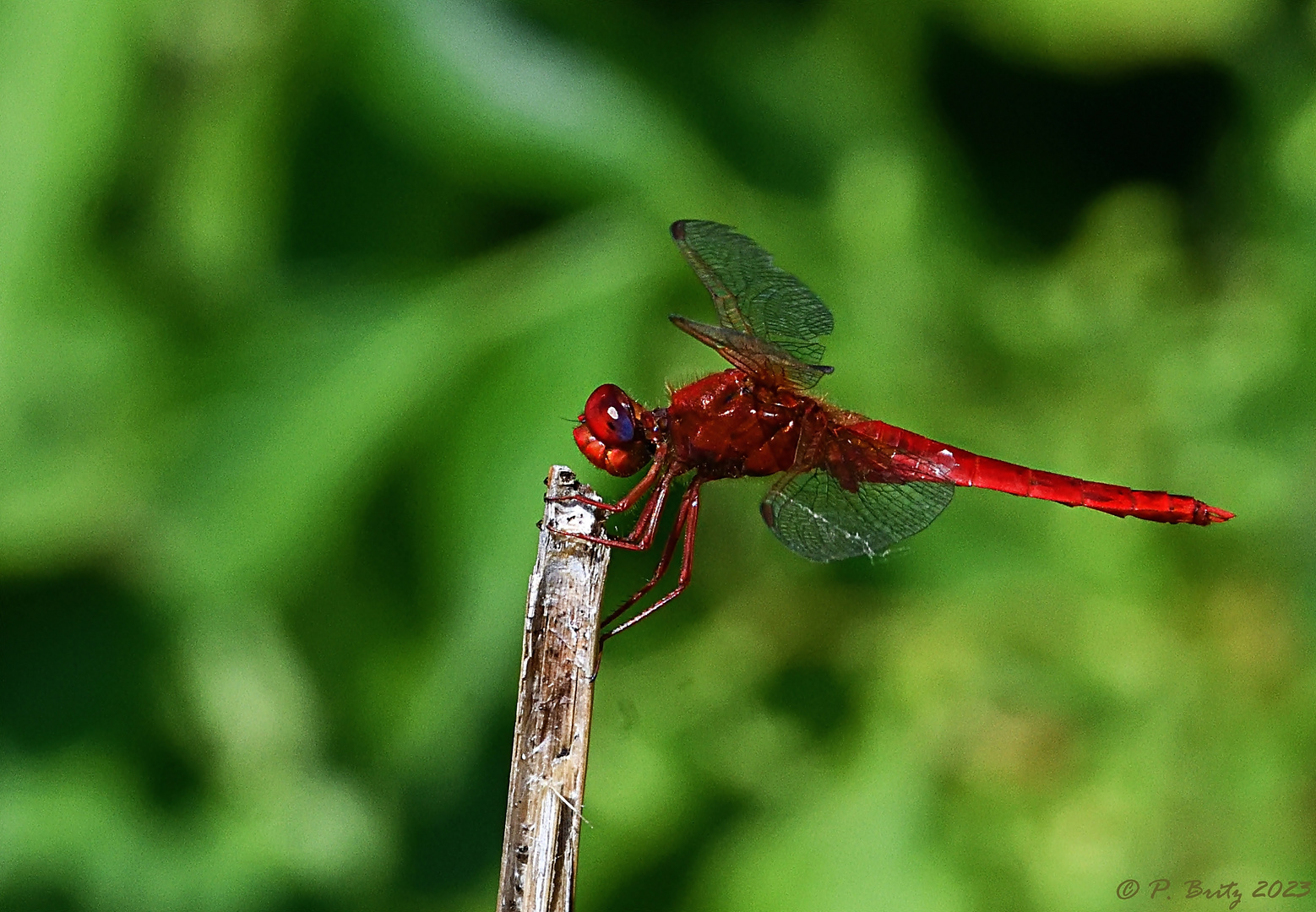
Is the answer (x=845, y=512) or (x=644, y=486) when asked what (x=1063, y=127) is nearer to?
(x=845, y=512)

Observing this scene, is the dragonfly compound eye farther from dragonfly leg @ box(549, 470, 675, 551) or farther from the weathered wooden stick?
the weathered wooden stick

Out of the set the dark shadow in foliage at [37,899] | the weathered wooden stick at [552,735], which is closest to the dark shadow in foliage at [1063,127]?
the weathered wooden stick at [552,735]

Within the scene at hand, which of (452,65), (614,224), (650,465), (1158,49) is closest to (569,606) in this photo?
(650,465)

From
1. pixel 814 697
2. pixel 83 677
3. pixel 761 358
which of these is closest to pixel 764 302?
pixel 761 358

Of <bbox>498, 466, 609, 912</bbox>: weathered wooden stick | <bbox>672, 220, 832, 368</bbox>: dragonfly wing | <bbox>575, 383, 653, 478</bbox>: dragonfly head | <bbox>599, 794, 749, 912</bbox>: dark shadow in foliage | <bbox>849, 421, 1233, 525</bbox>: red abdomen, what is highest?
<bbox>672, 220, 832, 368</bbox>: dragonfly wing

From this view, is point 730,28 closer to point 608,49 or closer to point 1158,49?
point 608,49

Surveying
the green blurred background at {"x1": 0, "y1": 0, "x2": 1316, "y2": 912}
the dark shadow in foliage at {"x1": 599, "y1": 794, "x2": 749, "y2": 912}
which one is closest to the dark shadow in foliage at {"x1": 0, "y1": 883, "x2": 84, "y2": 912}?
the green blurred background at {"x1": 0, "y1": 0, "x2": 1316, "y2": 912}

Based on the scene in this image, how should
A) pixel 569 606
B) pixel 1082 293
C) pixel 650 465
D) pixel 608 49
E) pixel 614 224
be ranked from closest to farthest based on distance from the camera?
pixel 569 606
pixel 650 465
pixel 614 224
pixel 608 49
pixel 1082 293
